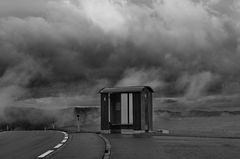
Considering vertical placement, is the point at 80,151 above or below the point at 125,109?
below

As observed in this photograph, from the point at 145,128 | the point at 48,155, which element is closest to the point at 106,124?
the point at 145,128

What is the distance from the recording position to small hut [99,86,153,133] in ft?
113

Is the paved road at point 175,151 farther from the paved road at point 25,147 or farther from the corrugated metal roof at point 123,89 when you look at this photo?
the corrugated metal roof at point 123,89

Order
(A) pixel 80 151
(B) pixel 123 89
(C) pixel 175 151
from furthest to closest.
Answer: (B) pixel 123 89
(C) pixel 175 151
(A) pixel 80 151

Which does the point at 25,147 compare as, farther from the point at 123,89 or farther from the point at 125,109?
the point at 123,89

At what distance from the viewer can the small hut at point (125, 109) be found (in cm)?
3431

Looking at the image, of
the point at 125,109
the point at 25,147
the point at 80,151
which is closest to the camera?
the point at 80,151

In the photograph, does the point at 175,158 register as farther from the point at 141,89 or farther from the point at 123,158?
the point at 141,89

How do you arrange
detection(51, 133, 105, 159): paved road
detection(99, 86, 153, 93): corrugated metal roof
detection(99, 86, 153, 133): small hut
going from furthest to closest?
detection(99, 86, 153, 93): corrugated metal roof < detection(99, 86, 153, 133): small hut < detection(51, 133, 105, 159): paved road

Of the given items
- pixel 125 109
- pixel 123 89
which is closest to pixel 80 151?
pixel 125 109

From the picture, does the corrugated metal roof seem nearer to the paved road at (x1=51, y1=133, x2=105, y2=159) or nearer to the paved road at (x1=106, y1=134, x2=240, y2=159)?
the paved road at (x1=106, y1=134, x2=240, y2=159)

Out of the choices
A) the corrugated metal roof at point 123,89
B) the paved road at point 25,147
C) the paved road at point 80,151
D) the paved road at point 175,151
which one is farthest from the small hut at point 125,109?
the paved road at point 80,151

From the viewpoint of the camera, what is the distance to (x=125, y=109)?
3472 centimetres

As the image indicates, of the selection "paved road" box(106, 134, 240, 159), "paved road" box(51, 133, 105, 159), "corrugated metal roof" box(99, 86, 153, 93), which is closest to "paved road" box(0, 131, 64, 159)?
"paved road" box(51, 133, 105, 159)
